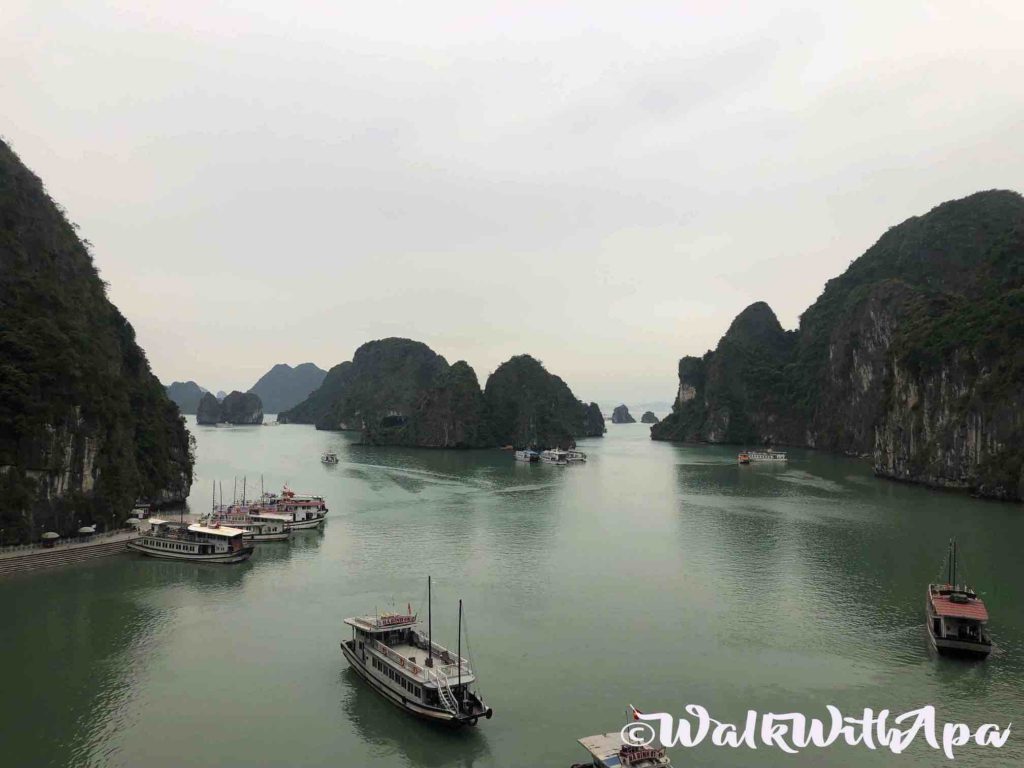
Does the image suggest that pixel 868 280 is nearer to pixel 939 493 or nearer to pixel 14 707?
pixel 939 493

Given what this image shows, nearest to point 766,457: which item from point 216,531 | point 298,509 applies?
point 298,509

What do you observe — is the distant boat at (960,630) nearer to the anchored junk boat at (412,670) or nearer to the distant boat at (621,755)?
the distant boat at (621,755)

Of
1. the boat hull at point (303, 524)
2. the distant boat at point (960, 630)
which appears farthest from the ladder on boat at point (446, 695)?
the boat hull at point (303, 524)

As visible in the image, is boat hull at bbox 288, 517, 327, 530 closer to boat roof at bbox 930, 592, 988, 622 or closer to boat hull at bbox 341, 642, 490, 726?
boat hull at bbox 341, 642, 490, 726

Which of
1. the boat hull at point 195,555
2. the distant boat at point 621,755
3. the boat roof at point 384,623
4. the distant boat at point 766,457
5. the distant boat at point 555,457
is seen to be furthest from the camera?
the distant boat at point 555,457

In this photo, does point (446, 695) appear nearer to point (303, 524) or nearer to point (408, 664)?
point (408, 664)

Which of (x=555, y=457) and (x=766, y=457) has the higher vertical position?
(x=766, y=457)

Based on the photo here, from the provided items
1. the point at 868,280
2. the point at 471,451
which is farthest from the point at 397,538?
the point at 868,280
